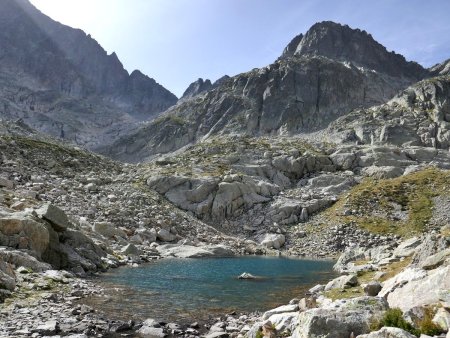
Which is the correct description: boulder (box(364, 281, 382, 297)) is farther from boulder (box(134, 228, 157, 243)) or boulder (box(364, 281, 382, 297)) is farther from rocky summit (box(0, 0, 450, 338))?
boulder (box(134, 228, 157, 243))

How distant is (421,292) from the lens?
541 inches

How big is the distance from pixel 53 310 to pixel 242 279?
22.4m

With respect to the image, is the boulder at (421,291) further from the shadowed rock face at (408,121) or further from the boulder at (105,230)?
the shadowed rock face at (408,121)

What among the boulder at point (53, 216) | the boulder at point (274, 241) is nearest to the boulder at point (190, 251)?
the boulder at point (274, 241)

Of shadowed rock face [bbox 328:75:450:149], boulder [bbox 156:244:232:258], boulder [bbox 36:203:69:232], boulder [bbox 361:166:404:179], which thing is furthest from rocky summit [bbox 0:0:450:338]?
shadowed rock face [bbox 328:75:450:149]

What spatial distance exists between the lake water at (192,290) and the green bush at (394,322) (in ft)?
41.6

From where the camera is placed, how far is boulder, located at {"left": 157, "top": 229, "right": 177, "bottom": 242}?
225ft

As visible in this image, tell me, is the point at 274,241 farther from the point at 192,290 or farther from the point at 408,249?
the point at 192,290

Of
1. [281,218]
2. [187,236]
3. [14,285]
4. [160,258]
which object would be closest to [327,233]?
[281,218]

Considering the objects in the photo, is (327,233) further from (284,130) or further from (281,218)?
(284,130)

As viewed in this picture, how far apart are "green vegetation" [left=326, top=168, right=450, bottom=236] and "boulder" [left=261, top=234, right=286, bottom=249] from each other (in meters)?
12.7

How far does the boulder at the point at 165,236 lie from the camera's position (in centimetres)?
6846

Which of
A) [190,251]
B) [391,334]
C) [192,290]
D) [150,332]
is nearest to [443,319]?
[391,334]

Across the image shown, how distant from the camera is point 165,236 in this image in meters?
68.8
